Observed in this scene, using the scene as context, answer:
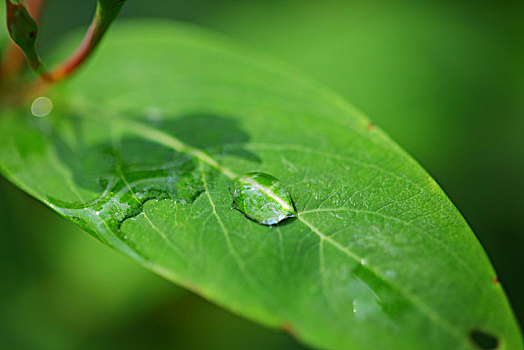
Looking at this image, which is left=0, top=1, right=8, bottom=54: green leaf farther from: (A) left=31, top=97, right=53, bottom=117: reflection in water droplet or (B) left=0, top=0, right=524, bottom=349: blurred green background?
(B) left=0, top=0, right=524, bottom=349: blurred green background

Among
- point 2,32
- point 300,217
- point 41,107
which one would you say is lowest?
point 300,217

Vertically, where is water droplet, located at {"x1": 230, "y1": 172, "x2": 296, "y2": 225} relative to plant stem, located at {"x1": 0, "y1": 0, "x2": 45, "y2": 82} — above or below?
below

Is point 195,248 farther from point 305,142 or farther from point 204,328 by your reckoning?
point 204,328

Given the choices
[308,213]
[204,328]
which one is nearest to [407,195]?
[308,213]

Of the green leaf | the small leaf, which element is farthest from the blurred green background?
the small leaf

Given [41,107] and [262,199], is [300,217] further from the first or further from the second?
[41,107]

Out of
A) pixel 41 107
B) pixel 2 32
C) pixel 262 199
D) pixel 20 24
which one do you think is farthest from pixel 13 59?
pixel 262 199

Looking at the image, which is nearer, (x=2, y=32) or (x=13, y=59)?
(x=13, y=59)
